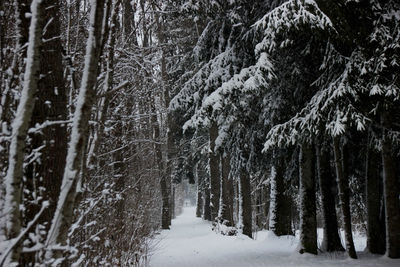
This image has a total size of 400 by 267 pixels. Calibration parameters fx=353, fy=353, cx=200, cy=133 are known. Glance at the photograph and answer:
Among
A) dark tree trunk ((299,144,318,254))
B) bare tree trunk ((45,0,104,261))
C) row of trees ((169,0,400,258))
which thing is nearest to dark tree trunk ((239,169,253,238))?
row of trees ((169,0,400,258))

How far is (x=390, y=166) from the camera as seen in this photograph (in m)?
7.85

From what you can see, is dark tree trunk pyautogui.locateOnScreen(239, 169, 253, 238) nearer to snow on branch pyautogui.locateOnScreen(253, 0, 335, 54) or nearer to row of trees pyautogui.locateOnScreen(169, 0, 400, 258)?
row of trees pyautogui.locateOnScreen(169, 0, 400, 258)

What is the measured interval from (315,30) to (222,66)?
280 cm

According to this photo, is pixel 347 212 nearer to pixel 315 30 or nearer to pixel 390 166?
pixel 390 166

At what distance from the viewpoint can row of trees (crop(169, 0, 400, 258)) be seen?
686 cm

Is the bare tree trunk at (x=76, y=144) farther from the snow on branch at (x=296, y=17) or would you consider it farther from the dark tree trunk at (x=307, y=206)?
the dark tree trunk at (x=307, y=206)

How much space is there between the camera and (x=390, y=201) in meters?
7.82

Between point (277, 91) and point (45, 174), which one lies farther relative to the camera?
point (277, 91)

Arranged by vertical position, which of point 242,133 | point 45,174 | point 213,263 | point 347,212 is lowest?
point 213,263

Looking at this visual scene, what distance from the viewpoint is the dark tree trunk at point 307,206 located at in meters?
8.71

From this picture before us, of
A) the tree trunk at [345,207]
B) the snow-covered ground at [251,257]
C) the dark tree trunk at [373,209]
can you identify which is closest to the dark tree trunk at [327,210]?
the snow-covered ground at [251,257]

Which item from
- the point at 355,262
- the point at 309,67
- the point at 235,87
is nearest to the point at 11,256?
the point at 235,87

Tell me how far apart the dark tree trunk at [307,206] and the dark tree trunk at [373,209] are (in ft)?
4.71

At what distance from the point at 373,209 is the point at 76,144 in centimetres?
903
